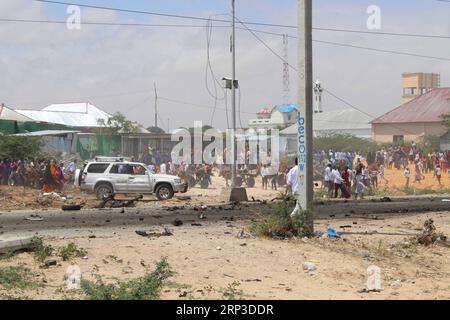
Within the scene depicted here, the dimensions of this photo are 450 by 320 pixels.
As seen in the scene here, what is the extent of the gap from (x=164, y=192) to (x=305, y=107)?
1480cm

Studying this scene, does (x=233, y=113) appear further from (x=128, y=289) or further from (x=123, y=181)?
(x=128, y=289)

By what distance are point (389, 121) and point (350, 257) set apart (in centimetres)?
5578

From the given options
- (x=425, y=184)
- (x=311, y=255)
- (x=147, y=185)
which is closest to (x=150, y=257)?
(x=311, y=255)

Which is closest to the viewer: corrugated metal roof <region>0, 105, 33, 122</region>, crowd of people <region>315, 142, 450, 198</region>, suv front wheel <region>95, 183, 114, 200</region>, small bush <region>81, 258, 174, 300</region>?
Answer: small bush <region>81, 258, 174, 300</region>

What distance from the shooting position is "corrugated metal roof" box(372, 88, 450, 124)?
207 feet

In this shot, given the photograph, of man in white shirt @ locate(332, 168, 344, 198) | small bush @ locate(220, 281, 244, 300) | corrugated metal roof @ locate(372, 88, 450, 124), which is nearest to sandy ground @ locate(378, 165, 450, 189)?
man in white shirt @ locate(332, 168, 344, 198)

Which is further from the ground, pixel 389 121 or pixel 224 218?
pixel 389 121

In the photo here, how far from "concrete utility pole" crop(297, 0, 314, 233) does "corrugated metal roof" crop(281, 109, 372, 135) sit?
56248mm

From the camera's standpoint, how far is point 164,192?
94.4 ft

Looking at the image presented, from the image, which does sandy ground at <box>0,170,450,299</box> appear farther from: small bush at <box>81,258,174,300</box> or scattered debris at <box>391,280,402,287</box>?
small bush at <box>81,258,174,300</box>

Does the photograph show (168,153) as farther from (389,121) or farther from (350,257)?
(350,257)

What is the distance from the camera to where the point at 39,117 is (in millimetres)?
59812

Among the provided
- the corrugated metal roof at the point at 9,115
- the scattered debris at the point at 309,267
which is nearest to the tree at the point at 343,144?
the corrugated metal roof at the point at 9,115
